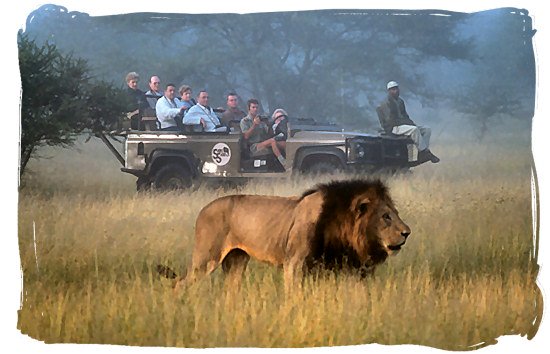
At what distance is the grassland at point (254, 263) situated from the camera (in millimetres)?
4195

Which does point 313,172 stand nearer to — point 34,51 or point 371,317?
point 371,317

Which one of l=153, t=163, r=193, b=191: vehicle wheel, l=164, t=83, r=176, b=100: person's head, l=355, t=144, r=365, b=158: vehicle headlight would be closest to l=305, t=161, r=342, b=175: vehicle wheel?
l=355, t=144, r=365, b=158: vehicle headlight

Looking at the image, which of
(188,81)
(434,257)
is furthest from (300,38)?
(434,257)

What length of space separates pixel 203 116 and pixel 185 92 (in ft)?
0.46

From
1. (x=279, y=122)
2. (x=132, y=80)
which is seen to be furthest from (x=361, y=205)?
(x=132, y=80)

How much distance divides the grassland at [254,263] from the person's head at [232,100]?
0.37 metres

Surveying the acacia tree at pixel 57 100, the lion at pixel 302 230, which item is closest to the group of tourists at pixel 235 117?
the acacia tree at pixel 57 100

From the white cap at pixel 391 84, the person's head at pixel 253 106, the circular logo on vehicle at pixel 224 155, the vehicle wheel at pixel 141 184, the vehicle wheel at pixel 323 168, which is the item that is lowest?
the vehicle wheel at pixel 141 184

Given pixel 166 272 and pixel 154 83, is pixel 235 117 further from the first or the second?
pixel 166 272

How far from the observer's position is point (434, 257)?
4.31m

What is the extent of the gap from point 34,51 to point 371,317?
1930 millimetres

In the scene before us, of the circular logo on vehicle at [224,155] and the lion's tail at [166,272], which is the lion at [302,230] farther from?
the circular logo on vehicle at [224,155]

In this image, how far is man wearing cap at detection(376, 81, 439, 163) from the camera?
4.31 metres

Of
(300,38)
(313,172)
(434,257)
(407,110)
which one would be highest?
(300,38)
